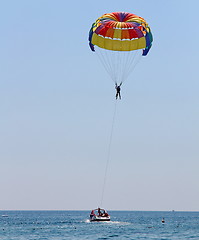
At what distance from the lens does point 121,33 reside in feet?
167

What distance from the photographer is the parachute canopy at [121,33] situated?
50.8m

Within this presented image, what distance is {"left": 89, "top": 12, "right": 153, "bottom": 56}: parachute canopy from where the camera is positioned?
1999 inches

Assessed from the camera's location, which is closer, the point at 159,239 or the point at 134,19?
the point at 134,19

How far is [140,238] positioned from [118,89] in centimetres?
1836

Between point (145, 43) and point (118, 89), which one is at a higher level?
point (145, 43)

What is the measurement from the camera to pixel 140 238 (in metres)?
59.7

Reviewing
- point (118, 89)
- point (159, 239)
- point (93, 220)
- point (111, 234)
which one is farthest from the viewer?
point (93, 220)

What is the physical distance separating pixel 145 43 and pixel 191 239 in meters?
23.0

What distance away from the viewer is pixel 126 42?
51.8 m

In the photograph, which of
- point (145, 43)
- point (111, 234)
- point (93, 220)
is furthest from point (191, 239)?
point (93, 220)

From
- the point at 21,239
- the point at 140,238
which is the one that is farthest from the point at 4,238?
the point at 140,238

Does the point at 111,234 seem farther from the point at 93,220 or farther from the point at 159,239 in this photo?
the point at 93,220

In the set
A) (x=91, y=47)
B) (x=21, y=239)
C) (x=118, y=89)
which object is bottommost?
(x=21, y=239)

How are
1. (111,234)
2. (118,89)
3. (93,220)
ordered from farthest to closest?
(93,220)
(111,234)
(118,89)
